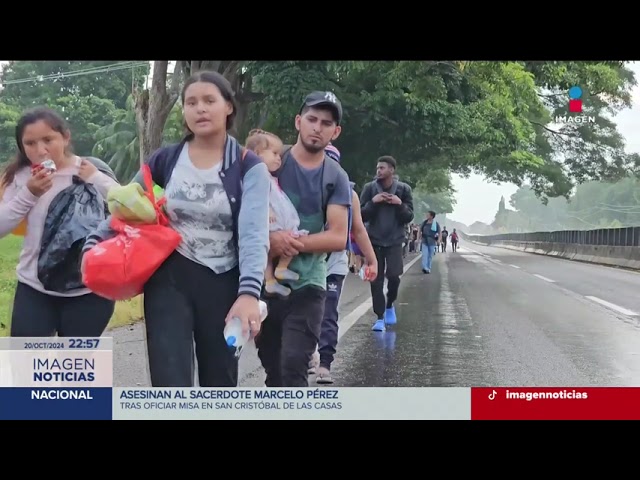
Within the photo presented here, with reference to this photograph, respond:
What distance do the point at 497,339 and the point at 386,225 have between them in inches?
50.1

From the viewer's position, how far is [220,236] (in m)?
3.16

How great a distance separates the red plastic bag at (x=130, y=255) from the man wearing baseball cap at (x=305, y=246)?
56 cm

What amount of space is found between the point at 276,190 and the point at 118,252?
2.66 feet

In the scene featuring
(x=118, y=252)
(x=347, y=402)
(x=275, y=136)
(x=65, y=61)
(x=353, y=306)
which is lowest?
(x=347, y=402)

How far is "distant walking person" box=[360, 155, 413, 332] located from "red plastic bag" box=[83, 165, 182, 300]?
70.5 inches

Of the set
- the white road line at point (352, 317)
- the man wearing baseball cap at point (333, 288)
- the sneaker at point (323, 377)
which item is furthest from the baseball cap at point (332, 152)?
the sneaker at point (323, 377)

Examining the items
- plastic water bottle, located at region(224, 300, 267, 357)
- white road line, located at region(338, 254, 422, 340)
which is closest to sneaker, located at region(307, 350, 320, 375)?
white road line, located at region(338, 254, 422, 340)

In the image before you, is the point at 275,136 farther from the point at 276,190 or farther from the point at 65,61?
the point at 65,61

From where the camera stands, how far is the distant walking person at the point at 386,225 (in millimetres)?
4738

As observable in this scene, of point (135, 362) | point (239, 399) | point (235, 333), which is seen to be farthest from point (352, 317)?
point (235, 333)

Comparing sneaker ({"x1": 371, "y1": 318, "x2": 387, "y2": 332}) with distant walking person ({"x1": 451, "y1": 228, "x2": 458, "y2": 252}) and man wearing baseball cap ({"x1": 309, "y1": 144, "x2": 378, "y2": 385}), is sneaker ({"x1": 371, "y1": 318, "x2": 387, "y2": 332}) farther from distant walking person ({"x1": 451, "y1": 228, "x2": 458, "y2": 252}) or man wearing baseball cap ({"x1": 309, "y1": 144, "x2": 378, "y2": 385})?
distant walking person ({"x1": 451, "y1": 228, "x2": 458, "y2": 252})

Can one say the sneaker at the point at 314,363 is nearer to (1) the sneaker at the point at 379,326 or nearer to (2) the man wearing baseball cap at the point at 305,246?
(2) the man wearing baseball cap at the point at 305,246

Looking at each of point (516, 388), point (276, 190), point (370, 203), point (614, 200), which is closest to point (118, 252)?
point (276, 190)
